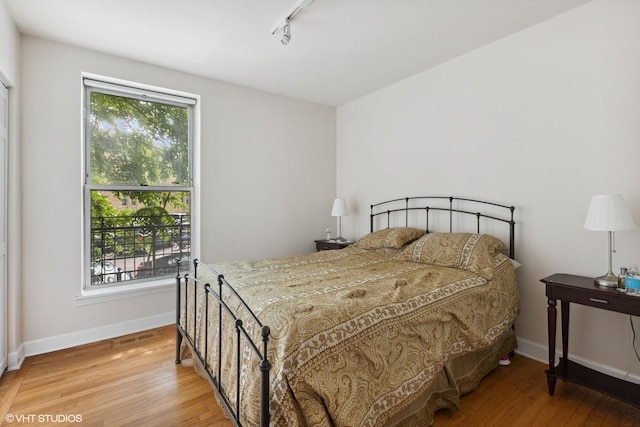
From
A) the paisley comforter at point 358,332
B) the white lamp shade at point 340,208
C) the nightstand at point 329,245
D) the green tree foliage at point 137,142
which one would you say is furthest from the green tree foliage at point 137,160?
the white lamp shade at point 340,208

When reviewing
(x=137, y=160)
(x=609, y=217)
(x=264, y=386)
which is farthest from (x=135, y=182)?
(x=609, y=217)

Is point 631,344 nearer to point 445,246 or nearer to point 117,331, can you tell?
point 445,246

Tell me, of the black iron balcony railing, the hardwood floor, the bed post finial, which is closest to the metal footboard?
the bed post finial

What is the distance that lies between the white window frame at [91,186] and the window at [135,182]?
0.4 inches

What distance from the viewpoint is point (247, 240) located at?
12.4ft

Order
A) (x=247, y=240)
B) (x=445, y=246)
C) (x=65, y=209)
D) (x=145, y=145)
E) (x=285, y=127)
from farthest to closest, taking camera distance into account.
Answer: (x=285, y=127), (x=247, y=240), (x=145, y=145), (x=65, y=209), (x=445, y=246)

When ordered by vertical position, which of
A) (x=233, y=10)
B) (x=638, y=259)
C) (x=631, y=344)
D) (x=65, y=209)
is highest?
(x=233, y=10)

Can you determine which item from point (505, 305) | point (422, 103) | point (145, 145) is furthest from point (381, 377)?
point (145, 145)

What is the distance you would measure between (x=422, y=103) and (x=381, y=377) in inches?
111

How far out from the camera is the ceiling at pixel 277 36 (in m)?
2.26

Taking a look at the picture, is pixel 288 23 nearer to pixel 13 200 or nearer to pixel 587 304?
pixel 13 200

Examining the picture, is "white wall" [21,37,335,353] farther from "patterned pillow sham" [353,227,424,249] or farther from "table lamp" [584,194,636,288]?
"table lamp" [584,194,636,288]

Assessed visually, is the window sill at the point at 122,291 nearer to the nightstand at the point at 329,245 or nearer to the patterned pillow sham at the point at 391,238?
the nightstand at the point at 329,245

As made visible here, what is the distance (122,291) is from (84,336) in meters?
0.46
